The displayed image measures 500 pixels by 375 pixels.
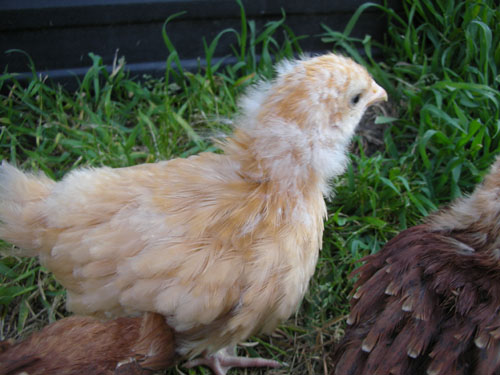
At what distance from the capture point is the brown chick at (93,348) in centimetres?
159

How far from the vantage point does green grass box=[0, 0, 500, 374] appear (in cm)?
245

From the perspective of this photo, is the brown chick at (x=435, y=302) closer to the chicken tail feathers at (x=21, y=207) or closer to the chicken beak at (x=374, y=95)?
the chicken beak at (x=374, y=95)

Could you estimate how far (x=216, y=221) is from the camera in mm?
1883

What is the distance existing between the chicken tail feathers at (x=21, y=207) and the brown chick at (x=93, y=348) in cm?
44

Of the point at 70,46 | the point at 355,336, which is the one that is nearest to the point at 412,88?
the point at 355,336

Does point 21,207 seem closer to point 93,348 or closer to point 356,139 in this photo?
point 93,348

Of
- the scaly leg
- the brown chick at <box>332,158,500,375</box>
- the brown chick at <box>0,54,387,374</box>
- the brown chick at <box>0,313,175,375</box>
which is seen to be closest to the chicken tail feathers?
the brown chick at <box>0,54,387,374</box>

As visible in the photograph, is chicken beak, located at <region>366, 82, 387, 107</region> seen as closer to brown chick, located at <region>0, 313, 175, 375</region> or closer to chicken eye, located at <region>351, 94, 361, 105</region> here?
chicken eye, located at <region>351, 94, 361, 105</region>

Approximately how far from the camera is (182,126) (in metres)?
2.97

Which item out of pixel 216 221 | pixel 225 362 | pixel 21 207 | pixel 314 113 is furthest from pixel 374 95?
pixel 21 207

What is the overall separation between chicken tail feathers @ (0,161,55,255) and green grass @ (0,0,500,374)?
1.57ft

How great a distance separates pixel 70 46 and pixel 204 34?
85cm

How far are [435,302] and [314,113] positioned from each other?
0.80m

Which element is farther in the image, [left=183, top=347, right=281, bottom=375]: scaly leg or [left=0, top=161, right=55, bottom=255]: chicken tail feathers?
[left=183, top=347, right=281, bottom=375]: scaly leg
